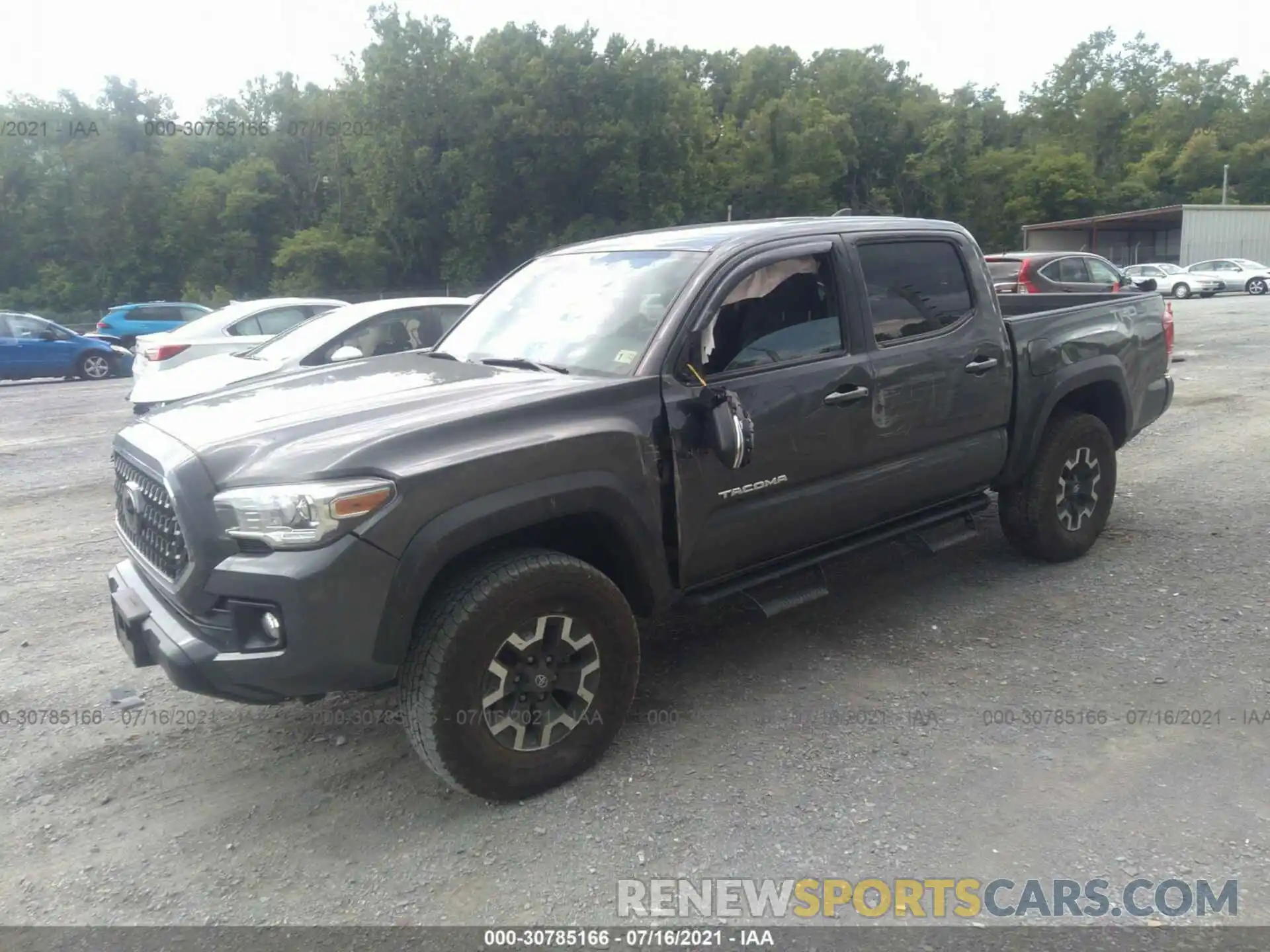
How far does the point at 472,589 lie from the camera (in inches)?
130

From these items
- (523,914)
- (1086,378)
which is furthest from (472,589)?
(1086,378)

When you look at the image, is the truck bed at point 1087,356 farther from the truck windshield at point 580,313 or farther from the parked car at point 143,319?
the parked car at point 143,319

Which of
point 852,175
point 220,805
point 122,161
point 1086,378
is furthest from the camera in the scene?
point 852,175

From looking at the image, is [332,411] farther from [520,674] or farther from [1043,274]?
[1043,274]

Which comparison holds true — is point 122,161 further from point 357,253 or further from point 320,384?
point 320,384

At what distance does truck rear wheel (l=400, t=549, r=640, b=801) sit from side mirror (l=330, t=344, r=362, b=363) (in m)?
5.40

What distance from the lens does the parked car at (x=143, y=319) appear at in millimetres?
24922

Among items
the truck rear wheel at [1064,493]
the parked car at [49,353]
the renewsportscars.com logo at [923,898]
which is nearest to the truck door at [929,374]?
the truck rear wheel at [1064,493]

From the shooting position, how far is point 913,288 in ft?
16.0

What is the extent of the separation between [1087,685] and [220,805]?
3.44m

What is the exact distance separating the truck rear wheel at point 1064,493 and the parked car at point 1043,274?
9886mm

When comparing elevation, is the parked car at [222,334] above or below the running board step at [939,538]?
above

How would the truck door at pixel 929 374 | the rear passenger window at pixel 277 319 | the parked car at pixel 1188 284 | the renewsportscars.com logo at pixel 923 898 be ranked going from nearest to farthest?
the renewsportscars.com logo at pixel 923 898 → the truck door at pixel 929 374 → the rear passenger window at pixel 277 319 → the parked car at pixel 1188 284

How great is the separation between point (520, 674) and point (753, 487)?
1224mm
